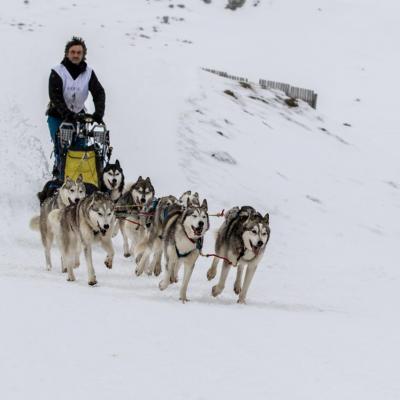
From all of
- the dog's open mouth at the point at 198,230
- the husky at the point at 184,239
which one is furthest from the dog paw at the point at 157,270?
the dog's open mouth at the point at 198,230

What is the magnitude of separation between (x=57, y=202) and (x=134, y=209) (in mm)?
1093

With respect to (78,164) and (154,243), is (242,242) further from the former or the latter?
(78,164)

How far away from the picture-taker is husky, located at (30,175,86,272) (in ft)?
21.4

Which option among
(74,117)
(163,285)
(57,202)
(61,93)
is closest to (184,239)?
(163,285)

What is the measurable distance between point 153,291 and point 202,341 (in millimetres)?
1879

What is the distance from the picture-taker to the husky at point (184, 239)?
224 inches

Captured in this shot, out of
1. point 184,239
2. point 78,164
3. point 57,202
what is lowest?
point 57,202

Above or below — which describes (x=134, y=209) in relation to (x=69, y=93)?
below

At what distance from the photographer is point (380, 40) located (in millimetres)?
31734

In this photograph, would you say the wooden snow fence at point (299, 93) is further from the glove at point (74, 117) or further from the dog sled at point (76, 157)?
the glove at point (74, 117)

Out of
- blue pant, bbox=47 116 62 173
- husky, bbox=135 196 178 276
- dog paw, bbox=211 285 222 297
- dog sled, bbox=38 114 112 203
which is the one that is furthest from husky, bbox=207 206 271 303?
blue pant, bbox=47 116 62 173

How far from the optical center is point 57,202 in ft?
21.9

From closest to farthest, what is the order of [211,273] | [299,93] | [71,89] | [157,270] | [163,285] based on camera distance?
1. [163,285]
2. [157,270]
3. [211,273]
4. [71,89]
5. [299,93]

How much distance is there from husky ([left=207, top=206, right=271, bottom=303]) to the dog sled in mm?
1848
